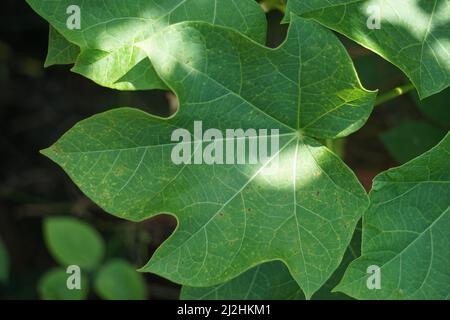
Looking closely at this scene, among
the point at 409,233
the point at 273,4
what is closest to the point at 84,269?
the point at 273,4

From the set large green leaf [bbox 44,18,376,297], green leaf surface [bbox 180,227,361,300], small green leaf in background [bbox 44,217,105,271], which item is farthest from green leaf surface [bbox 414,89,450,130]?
small green leaf in background [bbox 44,217,105,271]

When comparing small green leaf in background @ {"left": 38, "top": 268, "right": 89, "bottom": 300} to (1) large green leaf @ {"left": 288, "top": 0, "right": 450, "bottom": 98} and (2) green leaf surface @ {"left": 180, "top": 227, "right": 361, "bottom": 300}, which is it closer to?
(2) green leaf surface @ {"left": 180, "top": 227, "right": 361, "bottom": 300}

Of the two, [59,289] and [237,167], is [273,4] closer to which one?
[237,167]

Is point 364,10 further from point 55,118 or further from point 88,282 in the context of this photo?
point 55,118

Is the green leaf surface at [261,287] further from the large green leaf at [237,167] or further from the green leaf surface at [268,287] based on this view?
the large green leaf at [237,167]
